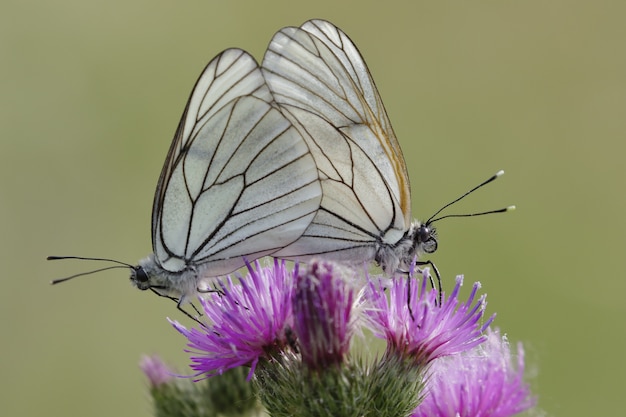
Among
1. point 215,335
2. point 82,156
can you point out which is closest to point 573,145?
point 82,156

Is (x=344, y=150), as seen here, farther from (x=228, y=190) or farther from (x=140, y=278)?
(x=140, y=278)

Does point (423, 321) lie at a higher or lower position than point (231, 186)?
lower

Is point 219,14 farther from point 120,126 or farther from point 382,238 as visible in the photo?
point 382,238

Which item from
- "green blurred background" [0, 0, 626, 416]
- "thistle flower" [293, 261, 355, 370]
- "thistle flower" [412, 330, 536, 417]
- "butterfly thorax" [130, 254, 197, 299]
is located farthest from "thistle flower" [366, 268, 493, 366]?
"green blurred background" [0, 0, 626, 416]

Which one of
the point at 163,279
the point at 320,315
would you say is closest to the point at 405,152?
the point at 163,279

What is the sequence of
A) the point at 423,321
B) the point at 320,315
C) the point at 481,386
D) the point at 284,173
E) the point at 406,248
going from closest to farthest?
the point at 320,315
the point at 481,386
the point at 423,321
the point at 406,248
the point at 284,173

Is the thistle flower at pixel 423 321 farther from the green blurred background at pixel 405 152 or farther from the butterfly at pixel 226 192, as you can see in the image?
the green blurred background at pixel 405 152
